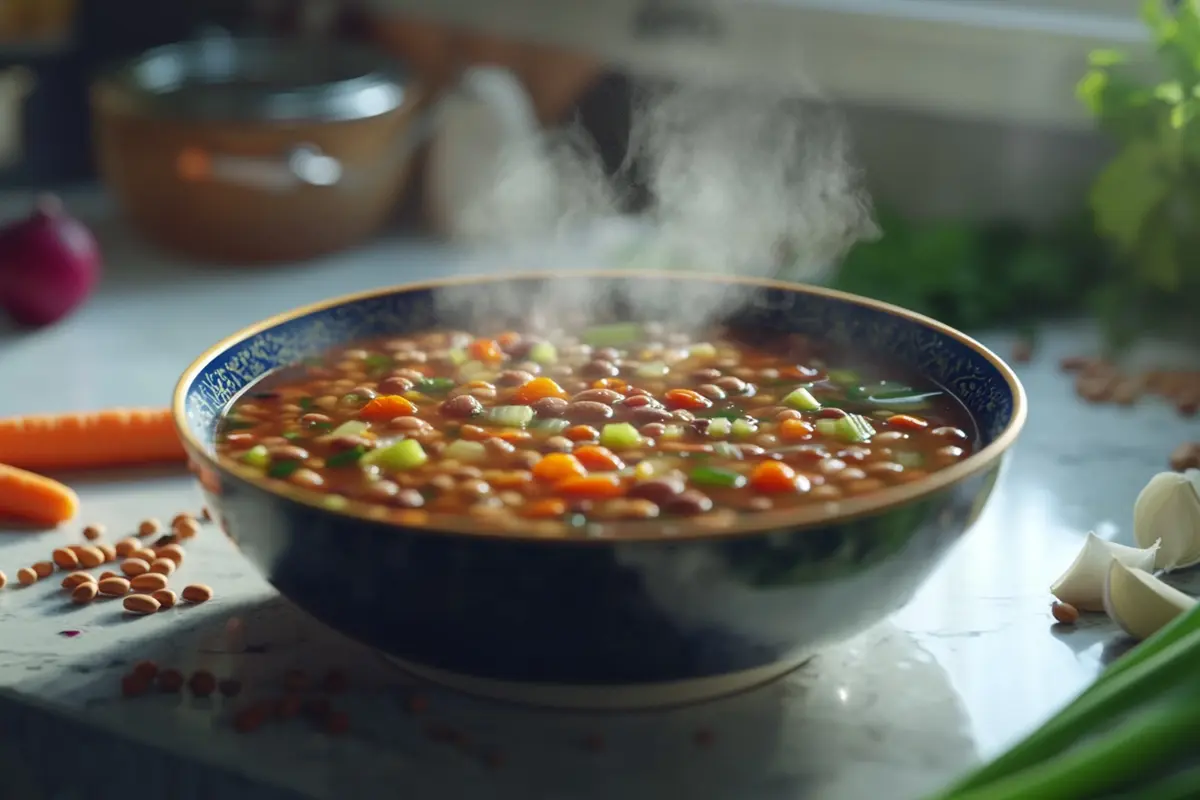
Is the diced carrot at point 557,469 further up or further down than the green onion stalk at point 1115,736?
further up

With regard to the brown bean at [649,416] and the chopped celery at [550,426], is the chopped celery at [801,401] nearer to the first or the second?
the brown bean at [649,416]

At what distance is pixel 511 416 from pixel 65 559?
1.66 ft

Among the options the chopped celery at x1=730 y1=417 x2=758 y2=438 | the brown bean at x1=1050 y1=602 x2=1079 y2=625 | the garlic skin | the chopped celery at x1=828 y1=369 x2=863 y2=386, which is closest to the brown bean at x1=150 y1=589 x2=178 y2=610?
the chopped celery at x1=730 y1=417 x2=758 y2=438

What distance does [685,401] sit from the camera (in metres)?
1.54

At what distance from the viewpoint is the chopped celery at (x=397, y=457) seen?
1.37 m

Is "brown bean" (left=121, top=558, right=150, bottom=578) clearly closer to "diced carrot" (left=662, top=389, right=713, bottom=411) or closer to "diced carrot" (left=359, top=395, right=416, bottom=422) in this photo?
"diced carrot" (left=359, top=395, right=416, bottom=422)

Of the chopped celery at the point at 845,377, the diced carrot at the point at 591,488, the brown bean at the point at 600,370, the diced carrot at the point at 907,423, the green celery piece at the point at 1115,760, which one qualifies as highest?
the diced carrot at the point at 591,488

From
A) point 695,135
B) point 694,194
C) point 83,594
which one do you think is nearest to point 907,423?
point 83,594

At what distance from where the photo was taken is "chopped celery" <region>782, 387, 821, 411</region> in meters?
1.51

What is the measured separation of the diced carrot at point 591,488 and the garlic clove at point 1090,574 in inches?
19.5

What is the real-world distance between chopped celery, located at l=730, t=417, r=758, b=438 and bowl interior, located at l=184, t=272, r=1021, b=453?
8.2 inches

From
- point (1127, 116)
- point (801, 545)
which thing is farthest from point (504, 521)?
point (1127, 116)

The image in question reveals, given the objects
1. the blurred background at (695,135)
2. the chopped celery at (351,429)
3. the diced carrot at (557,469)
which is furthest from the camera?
the blurred background at (695,135)

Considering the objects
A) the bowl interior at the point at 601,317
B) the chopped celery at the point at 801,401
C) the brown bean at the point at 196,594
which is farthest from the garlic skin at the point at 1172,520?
the brown bean at the point at 196,594
